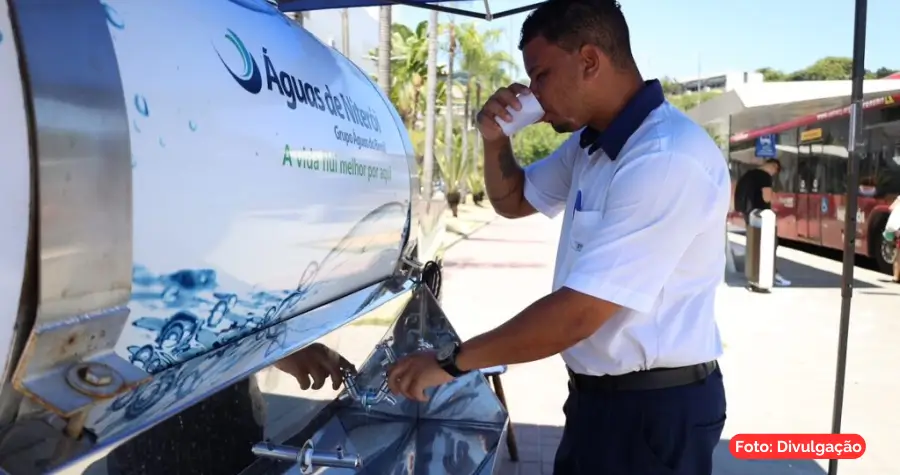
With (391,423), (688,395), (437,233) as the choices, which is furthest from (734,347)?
(688,395)

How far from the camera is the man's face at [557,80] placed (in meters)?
1.80

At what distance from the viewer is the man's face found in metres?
1.80

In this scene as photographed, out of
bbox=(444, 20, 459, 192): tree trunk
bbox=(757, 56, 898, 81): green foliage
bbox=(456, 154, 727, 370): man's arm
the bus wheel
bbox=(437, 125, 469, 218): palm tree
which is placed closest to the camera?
bbox=(456, 154, 727, 370): man's arm

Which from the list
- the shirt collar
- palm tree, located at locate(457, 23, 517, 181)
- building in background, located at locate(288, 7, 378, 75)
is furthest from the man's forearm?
palm tree, located at locate(457, 23, 517, 181)

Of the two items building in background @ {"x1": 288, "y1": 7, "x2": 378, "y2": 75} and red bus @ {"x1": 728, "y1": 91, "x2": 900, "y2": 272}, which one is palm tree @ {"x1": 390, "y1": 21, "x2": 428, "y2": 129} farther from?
red bus @ {"x1": 728, "y1": 91, "x2": 900, "y2": 272}

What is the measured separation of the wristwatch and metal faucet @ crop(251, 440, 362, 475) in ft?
1.30

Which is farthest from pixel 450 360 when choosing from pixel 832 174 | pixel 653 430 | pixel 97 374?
pixel 832 174

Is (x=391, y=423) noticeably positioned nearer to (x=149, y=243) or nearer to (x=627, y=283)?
(x=627, y=283)

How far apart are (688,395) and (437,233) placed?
2.57m

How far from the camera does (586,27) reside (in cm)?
177

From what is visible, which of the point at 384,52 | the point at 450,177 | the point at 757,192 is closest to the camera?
the point at 757,192

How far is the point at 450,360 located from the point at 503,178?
2.83 ft

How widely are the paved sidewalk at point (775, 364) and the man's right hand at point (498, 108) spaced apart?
2.30m

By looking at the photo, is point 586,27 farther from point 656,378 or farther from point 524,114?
point 656,378
